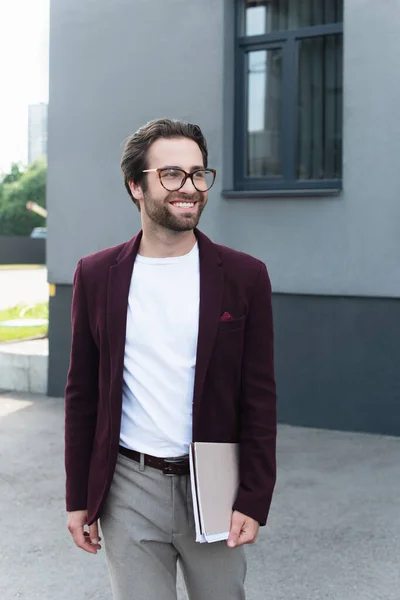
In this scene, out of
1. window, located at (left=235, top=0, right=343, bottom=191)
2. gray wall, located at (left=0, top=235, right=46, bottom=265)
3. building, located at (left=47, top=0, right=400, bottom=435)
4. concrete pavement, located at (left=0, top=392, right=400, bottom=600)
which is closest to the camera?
concrete pavement, located at (left=0, top=392, right=400, bottom=600)

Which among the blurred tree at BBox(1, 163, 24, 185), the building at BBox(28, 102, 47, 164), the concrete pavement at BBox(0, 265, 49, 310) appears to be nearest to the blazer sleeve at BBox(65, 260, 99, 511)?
the concrete pavement at BBox(0, 265, 49, 310)

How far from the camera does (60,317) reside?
29.9 ft

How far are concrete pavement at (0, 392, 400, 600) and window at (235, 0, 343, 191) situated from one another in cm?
260

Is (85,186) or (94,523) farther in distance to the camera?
(85,186)

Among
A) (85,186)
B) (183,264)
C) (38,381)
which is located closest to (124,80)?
(85,186)

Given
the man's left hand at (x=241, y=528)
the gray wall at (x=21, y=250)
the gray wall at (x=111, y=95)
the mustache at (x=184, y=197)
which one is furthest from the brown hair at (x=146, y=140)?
the gray wall at (x=21, y=250)

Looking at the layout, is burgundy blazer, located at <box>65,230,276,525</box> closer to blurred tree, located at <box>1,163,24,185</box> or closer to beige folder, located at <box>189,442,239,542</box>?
beige folder, located at <box>189,442,239,542</box>

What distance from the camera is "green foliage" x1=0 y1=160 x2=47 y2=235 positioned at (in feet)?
274

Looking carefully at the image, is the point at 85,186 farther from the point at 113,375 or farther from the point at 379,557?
the point at 113,375

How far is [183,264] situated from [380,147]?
5391 millimetres

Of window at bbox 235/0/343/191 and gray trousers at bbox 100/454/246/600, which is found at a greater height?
window at bbox 235/0/343/191

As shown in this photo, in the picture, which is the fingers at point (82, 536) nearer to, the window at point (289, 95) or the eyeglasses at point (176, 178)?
the eyeglasses at point (176, 178)

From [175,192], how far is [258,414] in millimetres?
679

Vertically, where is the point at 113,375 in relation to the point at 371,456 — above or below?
above
